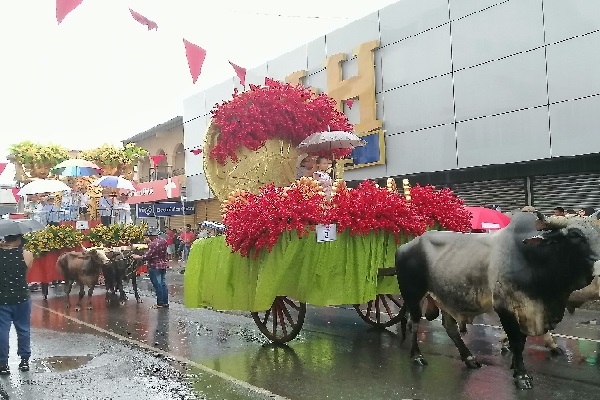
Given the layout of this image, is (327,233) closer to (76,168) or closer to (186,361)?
(186,361)

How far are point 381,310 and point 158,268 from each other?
6.25 metres

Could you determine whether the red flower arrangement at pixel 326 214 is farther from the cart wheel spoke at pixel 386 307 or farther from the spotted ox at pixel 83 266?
the spotted ox at pixel 83 266

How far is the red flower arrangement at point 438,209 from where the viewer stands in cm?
847

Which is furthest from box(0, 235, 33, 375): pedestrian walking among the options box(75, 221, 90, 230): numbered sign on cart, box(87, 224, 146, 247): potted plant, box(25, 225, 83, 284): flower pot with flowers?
box(75, 221, 90, 230): numbered sign on cart

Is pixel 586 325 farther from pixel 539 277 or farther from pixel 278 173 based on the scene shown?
pixel 278 173

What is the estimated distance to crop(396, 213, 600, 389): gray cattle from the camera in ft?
19.3

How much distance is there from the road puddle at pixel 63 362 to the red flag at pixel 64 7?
14.6 ft

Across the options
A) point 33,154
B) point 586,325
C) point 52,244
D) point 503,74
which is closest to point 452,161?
point 503,74

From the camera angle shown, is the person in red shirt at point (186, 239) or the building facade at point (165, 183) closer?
the person in red shirt at point (186, 239)

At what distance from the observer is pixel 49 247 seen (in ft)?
54.4

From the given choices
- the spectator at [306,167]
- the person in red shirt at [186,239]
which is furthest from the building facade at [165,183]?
the spectator at [306,167]

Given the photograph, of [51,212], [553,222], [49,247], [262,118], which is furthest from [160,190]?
[553,222]

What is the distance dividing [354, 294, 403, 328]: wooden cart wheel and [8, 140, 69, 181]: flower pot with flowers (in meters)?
13.6

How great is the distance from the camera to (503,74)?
707 inches
